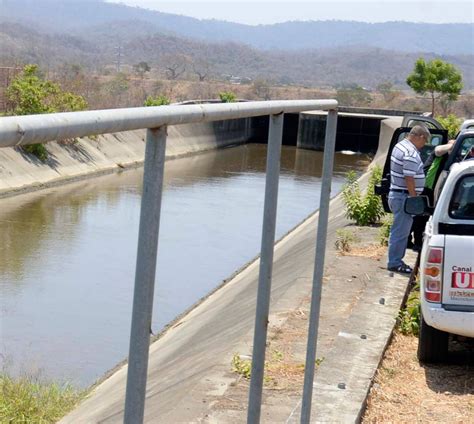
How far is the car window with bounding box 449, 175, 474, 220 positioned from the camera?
6645 millimetres

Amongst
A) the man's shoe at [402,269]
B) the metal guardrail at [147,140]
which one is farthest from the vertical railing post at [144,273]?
the man's shoe at [402,269]

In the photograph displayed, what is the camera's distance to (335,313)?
925 centimetres

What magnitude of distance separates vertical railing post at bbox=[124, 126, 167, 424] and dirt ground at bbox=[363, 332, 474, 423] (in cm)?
406

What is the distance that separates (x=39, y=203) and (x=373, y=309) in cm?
1733

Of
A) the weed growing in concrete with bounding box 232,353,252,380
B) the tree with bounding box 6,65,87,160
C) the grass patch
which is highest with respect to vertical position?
the tree with bounding box 6,65,87,160

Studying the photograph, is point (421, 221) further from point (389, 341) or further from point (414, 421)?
point (414, 421)

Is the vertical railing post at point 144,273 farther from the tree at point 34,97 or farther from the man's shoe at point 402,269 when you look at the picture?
the tree at point 34,97

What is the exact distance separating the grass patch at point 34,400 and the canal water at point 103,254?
59 centimetres

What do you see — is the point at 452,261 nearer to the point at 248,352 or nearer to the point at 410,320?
the point at 410,320

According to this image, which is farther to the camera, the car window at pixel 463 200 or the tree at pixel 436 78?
the tree at pixel 436 78

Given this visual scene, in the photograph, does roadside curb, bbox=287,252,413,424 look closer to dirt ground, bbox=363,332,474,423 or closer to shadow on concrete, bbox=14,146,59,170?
dirt ground, bbox=363,332,474,423

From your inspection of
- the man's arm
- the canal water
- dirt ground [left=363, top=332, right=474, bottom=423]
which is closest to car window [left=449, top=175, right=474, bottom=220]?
dirt ground [left=363, top=332, right=474, bottom=423]

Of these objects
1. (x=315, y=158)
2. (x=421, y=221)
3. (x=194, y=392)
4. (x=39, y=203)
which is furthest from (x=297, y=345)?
(x=315, y=158)

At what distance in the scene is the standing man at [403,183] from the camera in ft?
32.4
